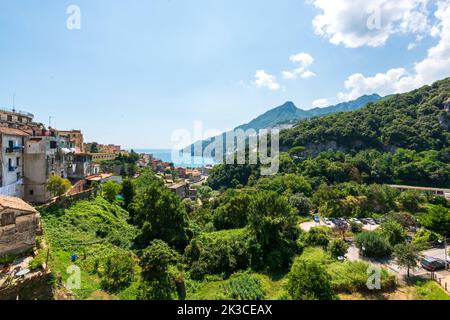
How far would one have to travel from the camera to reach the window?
43.5ft

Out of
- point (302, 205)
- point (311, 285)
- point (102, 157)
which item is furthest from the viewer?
point (102, 157)

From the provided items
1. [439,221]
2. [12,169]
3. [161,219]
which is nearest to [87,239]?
[161,219]

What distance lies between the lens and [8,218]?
44.3 ft

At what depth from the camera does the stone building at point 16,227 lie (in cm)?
1315

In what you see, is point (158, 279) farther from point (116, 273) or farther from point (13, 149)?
point (13, 149)

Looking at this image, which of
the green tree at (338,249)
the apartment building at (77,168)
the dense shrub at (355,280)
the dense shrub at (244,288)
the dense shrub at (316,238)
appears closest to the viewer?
the dense shrub at (355,280)

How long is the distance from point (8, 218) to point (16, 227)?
668mm

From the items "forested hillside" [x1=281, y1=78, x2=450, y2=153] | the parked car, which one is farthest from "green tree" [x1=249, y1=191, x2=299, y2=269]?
"forested hillside" [x1=281, y1=78, x2=450, y2=153]

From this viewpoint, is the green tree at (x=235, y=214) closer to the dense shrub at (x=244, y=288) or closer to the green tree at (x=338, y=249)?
the dense shrub at (x=244, y=288)

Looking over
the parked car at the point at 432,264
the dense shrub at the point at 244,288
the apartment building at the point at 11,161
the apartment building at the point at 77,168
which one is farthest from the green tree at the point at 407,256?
the apartment building at the point at 77,168

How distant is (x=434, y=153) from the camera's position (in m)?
61.0

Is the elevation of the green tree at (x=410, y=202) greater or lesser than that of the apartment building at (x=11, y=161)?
lesser

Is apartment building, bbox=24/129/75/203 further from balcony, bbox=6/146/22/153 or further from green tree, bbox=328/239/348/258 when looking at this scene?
green tree, bbox=328/239/348/258
